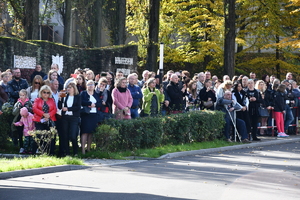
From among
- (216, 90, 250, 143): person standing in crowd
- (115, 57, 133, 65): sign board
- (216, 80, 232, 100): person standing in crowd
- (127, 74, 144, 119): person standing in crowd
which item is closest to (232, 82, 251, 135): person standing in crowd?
(216, 90, 250, 143): person standing in crowd

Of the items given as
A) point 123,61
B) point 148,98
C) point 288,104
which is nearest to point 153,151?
point 148,98

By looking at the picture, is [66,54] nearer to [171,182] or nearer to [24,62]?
[24,62]

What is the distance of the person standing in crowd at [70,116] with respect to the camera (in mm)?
14297

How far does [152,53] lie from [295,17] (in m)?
11.6

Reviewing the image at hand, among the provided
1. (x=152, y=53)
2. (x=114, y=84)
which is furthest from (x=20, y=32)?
(x=114, y=84)

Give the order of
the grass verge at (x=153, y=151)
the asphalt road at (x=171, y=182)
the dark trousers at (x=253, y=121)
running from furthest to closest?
the dark trousers at (x=253, y=121)
the grass verge at (x=153, y=151)
the asphalt road at (x=171, y=182)

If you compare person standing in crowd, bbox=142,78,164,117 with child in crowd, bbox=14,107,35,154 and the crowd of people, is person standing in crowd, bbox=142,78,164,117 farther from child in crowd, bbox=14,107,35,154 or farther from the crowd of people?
child in crowd, bbox=14,107,35,154

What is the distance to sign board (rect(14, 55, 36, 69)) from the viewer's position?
69.5 ft

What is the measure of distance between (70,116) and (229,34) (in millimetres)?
15347

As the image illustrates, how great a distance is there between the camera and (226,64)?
28781 mm

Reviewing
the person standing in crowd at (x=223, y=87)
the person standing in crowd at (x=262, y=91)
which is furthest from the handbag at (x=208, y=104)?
the person standing in crowd at (x=262, y=91)

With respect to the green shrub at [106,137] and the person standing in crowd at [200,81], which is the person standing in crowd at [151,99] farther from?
the person standing in crowd at [200,81]

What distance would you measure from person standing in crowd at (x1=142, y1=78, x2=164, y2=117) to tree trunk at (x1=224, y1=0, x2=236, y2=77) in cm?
1107

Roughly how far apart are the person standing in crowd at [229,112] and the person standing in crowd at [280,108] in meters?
3.13
